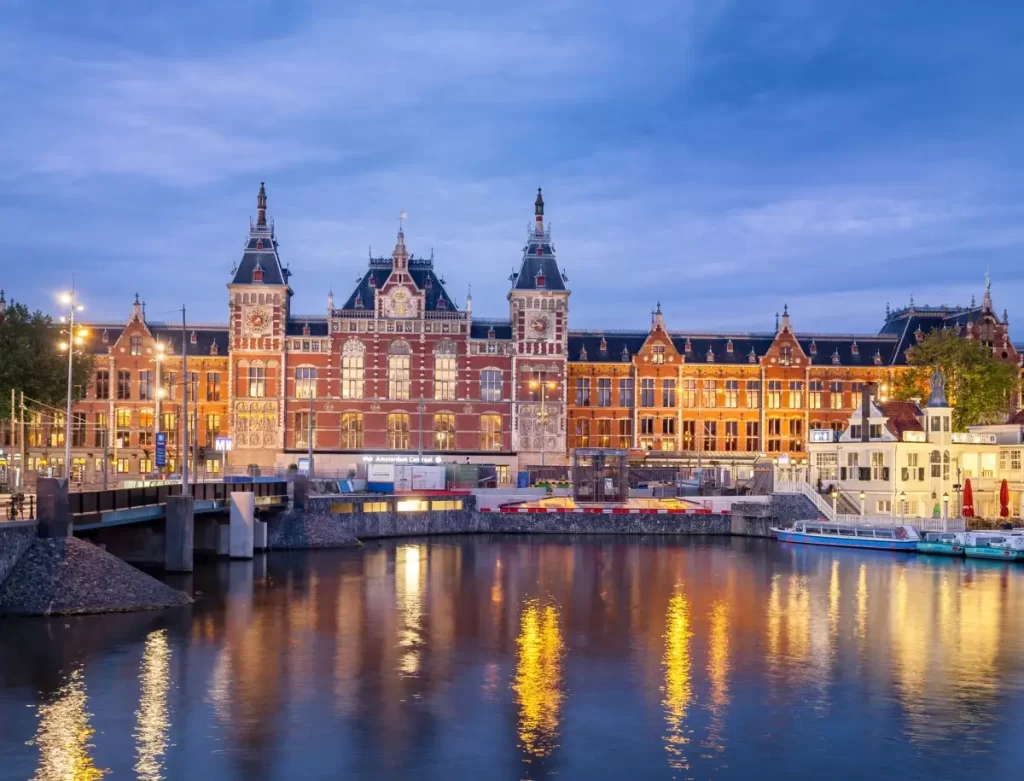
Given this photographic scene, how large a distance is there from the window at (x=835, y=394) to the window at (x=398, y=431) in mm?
42131

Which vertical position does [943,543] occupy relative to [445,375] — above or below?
below

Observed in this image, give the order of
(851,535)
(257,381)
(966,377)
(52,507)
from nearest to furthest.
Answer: (52,507) → (851,535) → (966,377) → (257,381)

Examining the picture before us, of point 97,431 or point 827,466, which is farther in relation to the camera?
point 97,431

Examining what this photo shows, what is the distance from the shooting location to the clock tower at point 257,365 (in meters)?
102

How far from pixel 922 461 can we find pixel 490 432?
38.3 meters

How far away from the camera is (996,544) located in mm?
71625

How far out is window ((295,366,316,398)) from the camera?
10288cm

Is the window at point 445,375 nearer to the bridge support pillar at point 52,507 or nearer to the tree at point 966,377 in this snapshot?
the tree at point 966,377

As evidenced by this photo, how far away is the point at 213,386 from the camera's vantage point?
106m

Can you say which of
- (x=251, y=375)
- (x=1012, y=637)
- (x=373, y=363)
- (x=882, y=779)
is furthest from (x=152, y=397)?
(x=882, y=779)

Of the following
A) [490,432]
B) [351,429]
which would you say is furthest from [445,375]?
Result: [351,429]

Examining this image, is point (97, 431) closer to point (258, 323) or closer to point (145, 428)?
point (145, 428)

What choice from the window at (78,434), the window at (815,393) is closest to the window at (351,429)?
the window at (78,434)

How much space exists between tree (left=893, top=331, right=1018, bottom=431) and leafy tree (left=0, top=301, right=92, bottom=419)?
7056cm
